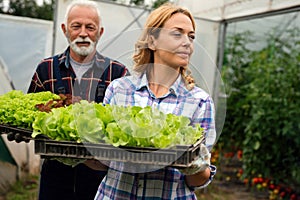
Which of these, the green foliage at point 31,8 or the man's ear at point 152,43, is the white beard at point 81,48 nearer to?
the man's ear at point 152,43

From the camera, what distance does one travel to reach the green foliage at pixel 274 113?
491cm

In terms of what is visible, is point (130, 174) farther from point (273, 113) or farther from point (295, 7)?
point (273, 113)

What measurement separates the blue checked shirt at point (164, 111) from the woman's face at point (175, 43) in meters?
0.11

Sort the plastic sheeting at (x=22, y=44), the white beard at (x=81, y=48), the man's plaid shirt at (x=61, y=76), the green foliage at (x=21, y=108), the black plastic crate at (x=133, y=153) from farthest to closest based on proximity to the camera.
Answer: the plastic sheeting at (x=22, y=44), the white beard at (x=81, y=48), the man's plaid shirt at (x=61, y=76), the green foliage at (x=21, y=108), the black plastic crate at (x=133, y=153)

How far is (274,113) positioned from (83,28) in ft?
10.5

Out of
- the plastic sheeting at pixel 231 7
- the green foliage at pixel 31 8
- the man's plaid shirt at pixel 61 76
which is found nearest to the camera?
the man's plaid shirt at pixel 61 76

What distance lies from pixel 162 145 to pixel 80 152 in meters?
0.27

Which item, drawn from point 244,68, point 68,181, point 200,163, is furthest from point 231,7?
point 200,163

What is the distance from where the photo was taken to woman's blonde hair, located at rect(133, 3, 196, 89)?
163 cm

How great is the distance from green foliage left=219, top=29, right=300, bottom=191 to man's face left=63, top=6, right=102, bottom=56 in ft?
9.89

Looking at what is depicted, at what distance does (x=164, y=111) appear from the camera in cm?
161

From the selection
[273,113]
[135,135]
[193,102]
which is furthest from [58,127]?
[273,113]

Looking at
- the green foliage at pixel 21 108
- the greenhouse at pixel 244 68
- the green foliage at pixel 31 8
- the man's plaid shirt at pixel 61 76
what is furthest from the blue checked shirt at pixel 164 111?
the green foliage at pixel 31 8

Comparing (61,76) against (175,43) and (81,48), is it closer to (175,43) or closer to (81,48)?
(81,48)
